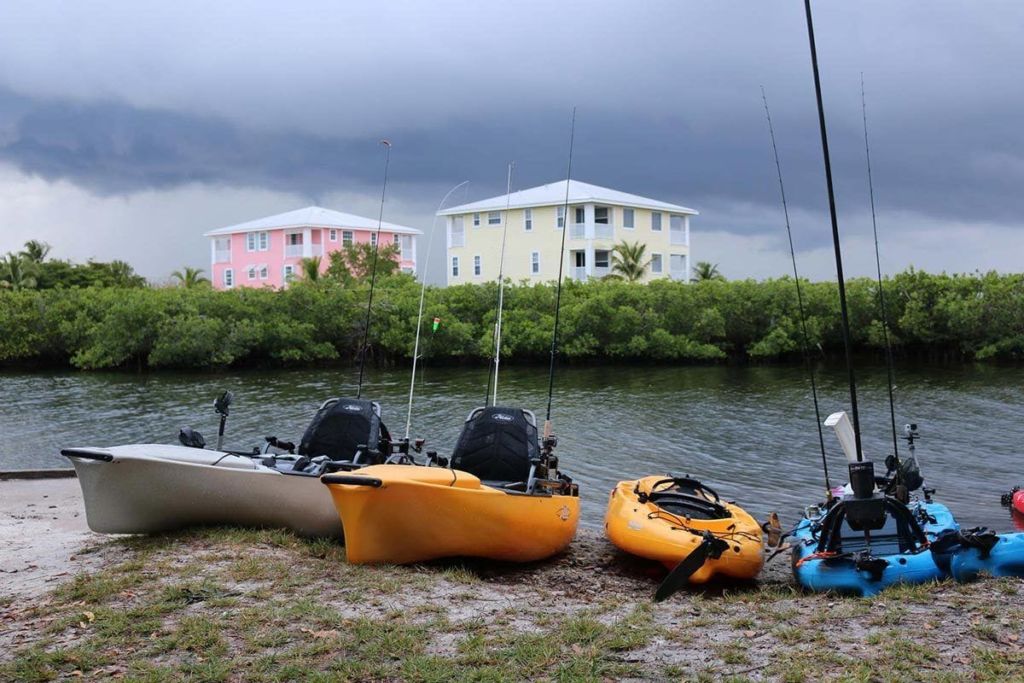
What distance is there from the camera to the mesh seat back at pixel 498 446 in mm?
11758

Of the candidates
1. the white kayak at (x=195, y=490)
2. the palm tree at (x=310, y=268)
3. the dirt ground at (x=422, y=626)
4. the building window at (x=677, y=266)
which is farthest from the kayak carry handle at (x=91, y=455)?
the building window at (x=677, y=266)

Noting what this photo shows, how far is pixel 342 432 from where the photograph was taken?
40.3 feet

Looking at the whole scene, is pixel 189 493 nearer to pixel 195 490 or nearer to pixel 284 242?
pixel 195 490

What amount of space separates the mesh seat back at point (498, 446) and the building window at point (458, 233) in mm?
57545

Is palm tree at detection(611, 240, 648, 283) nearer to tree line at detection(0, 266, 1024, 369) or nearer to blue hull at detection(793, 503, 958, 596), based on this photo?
tree line at detection(0, 266, 1024, 369)

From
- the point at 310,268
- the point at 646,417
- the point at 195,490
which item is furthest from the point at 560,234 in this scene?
the point at 195,490

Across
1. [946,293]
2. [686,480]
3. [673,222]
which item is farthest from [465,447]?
[673,222]

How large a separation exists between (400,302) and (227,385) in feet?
48.8

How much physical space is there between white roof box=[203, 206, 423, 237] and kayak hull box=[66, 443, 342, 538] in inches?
2633

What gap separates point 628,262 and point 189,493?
55.4m

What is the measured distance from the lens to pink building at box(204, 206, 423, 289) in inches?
3014

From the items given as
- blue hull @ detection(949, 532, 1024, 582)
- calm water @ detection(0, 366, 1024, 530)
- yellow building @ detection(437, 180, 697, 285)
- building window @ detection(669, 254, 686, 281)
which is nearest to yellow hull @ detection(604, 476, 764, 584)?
blue hull @ detection(949, 532, 1024, 582)

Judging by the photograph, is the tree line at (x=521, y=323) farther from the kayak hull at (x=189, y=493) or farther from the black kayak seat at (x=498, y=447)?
the kayak hull at (x=189, y=493)

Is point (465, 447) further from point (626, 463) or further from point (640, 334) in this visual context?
point (640, 334)
